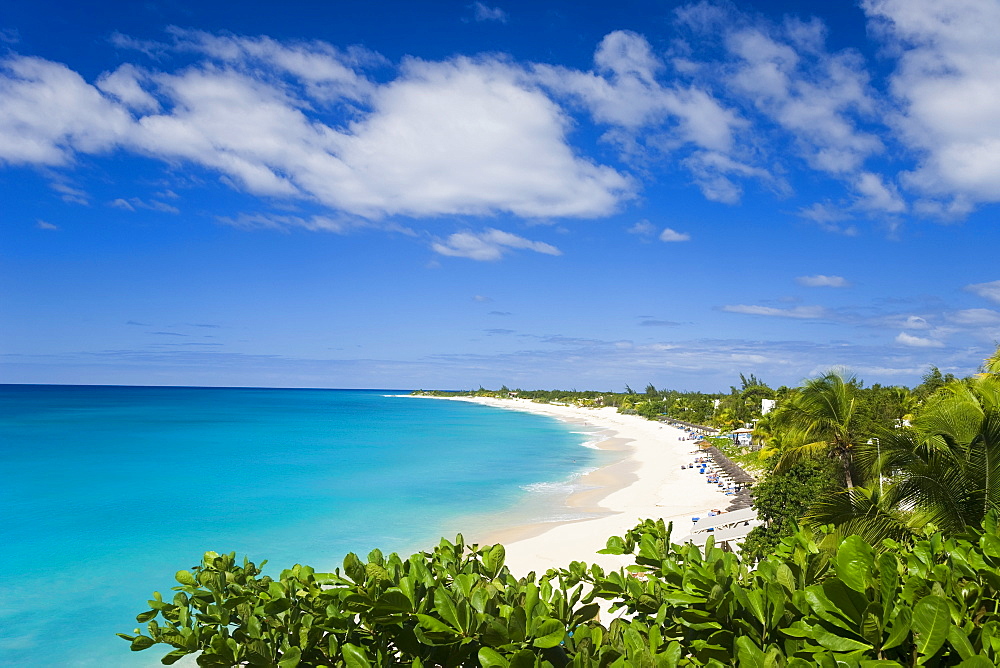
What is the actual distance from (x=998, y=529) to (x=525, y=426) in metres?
77.5

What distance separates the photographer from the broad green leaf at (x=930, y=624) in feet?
5.02

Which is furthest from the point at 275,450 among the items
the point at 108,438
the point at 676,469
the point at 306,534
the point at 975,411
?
the point at 975,411

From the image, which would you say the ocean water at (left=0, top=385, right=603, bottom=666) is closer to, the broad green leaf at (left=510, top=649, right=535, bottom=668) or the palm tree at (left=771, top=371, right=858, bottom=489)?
the palm tree at (left=771, top=371, right=858, bottom=489)

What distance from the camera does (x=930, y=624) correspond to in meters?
1.55

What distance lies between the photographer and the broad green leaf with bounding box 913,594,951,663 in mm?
1531

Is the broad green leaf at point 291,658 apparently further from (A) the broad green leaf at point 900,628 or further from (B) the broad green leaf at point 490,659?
(A) the broad green leaf at point 900,628

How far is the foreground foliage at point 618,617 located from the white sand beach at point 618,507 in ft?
17.4

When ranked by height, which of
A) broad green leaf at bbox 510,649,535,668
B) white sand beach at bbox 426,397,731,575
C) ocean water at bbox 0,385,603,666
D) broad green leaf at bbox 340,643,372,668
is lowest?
ocean water at bbox 0,385,603,666

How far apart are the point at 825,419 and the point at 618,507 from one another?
11948 mm

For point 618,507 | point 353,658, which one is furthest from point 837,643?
point 618,507

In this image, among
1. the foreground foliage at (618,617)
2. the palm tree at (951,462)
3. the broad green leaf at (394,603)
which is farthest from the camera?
the palm tree at (951,462)

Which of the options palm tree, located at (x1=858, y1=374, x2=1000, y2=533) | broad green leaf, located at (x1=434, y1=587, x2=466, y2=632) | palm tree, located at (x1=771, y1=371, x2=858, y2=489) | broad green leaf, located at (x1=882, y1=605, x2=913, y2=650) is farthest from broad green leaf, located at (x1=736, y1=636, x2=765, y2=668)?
palm tree, located at (x1=771, y1=371, x2=858, y2=489)

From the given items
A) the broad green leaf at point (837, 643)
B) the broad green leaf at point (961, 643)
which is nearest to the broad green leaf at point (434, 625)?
the broad green leaf at point (837, 643)

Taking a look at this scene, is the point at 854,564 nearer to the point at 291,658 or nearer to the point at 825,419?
the point at 291,658
